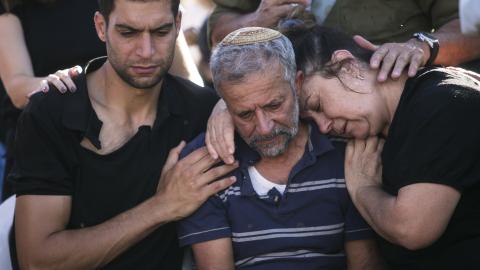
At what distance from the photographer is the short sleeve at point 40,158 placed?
3.64 meters

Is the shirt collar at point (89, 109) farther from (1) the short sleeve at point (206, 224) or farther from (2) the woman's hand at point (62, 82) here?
(1) the short sleeve at point (206, 224)

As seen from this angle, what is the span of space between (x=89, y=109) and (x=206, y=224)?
0.76 m

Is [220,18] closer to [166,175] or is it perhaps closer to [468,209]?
[166,175]

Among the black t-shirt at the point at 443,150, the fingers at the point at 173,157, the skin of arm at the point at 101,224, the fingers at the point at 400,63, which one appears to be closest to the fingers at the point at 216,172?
the skin of arm at the point at 101,224

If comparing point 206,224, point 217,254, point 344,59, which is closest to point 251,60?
point 344,59

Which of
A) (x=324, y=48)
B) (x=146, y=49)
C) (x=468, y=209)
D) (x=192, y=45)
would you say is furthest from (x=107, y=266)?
(x=192, y=45)

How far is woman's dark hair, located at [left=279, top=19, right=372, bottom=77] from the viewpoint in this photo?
11.5 feet

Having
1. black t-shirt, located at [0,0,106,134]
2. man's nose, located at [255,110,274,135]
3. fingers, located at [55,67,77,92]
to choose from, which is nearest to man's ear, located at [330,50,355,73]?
man's nose, located at [255,110,274,135]

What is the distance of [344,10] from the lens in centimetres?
412

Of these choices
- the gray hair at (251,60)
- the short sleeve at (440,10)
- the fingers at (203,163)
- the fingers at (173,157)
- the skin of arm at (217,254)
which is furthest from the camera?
the short sleeve at (440,10)

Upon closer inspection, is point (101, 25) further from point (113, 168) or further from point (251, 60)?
point (251, 60)

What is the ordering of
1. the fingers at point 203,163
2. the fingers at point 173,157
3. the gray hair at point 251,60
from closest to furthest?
the gray hair at point 251,60 < the fingers at point 203,163 < the fingers at point 173,157

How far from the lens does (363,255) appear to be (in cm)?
364

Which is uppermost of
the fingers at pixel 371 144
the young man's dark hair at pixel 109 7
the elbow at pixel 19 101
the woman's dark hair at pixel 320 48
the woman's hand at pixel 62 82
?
the young man's dark hair at pixel 109 7
